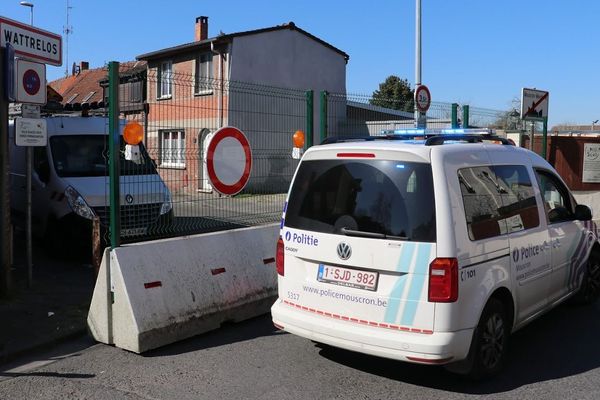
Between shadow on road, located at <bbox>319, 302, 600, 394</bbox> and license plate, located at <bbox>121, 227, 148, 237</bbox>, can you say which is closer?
shadow on road, located at <bbox>319, 302, 600, 394</bbox>

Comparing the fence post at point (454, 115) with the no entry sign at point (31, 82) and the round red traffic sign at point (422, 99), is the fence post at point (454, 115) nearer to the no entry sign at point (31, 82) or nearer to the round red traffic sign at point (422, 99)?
the round red traffic sign at point (422, 99)

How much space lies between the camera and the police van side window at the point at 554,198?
559 centimetres

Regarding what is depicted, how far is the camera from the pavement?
5.42m

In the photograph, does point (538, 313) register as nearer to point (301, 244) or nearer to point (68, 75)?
point (301, 244)

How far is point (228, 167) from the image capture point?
6941 millimetres

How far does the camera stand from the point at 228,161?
696 cm

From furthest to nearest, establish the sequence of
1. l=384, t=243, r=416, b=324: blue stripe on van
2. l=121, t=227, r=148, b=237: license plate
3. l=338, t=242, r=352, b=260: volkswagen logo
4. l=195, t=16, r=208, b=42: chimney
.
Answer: l=195, t=16, r=208, b=42: chimney, l=121, t=227, r=148, b=237: license plate, l=338, t=242, r=352, b=260: volkswagen logo, l=384, t=243, r=416, b=324: blue stripe on van

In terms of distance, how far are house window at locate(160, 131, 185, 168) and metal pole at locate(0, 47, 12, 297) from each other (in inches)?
71.6

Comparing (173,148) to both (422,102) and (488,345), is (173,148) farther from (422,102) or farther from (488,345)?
(422,102)

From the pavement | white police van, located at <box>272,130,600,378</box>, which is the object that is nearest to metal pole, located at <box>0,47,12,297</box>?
the pavement

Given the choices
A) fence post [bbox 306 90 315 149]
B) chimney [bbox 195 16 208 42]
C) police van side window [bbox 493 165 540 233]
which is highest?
chimney [bbox 195 16 208 42]

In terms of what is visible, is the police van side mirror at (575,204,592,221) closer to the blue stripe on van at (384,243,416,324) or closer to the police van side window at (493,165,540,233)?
the police van side window at (493,165,540,233)

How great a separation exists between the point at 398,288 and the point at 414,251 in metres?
0.30

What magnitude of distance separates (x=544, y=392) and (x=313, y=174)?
2.47 meters
